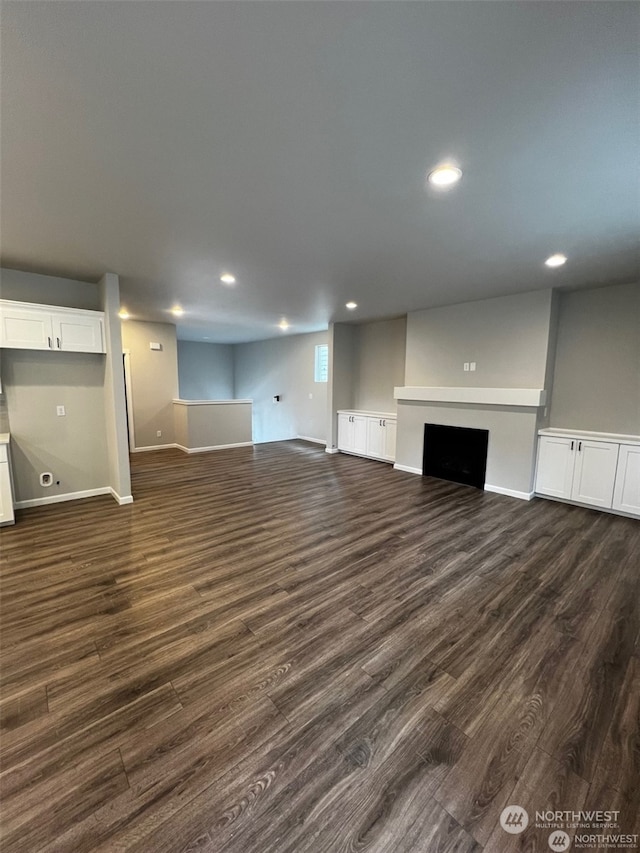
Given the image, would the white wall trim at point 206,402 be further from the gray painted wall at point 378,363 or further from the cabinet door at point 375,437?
the cabinet door at point 375,437

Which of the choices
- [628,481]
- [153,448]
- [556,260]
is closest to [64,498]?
[153,448]

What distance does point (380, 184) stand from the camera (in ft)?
6.81

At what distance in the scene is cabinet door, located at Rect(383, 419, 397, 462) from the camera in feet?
20.8

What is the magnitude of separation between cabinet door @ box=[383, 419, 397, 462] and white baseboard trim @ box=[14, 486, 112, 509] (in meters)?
4.60

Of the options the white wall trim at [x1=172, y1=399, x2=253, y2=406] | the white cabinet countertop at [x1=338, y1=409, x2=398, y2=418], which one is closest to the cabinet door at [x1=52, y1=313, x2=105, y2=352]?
the white wall trim at [x1=172, y1=399, x2=253, y2=406]

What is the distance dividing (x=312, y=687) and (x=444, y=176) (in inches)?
116

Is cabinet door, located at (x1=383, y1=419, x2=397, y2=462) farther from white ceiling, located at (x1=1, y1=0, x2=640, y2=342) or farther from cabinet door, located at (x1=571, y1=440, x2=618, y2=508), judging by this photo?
white ceiling, located at (x1=1, y1=0, x2=640, y2=342)

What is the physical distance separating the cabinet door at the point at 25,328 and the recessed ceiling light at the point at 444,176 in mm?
4157

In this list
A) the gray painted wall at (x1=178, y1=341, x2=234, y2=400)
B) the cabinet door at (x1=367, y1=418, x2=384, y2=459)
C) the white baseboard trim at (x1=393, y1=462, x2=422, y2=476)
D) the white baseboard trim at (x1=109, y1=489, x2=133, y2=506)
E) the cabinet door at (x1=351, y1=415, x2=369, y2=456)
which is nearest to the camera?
the white baseboard trim at (x1=109, y1=489, x2=133, y2=506)

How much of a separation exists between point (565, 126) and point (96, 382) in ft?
16.5

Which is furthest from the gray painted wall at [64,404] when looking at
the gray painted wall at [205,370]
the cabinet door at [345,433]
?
the gray painted wall at [205,370]

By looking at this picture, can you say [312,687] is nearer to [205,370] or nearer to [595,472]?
[595,472]

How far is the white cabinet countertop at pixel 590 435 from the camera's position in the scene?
392 centimetres

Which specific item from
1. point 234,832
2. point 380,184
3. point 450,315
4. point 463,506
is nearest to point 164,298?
point 380,184
